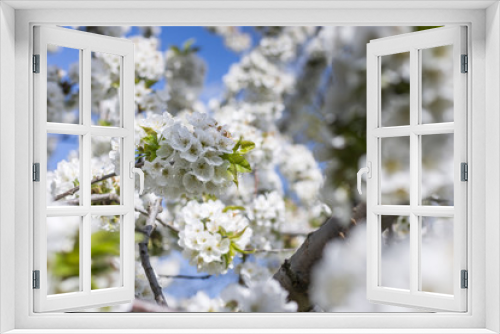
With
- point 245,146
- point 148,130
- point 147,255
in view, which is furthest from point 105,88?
point 147,255

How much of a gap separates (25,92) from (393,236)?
189 centimetres

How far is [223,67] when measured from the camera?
2615 millimetres

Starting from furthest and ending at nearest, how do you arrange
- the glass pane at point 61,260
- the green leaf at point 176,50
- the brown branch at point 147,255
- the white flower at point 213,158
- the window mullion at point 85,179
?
1. the green leaf at point 176,50
2. the brown branch at point 147,255
3. the glass pane at point 61,260
4. the white flower at point 213,158
5. the window mullion at point 85,179

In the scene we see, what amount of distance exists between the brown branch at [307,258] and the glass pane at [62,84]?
4.44ft

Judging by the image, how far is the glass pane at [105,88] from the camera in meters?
2.36

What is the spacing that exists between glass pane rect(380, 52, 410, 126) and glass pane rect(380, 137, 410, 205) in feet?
0.40

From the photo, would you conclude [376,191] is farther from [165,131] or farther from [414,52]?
[165,131]

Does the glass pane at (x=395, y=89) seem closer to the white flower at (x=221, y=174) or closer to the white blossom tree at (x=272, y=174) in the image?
the white blossom tree at (x=272, y=174)

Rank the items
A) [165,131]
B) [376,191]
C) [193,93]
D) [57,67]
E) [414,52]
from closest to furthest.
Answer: [414,52] < [376,191] < [165,131] < [57,67] < [193,93]

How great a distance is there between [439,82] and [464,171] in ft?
1.96

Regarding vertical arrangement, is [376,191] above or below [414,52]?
below

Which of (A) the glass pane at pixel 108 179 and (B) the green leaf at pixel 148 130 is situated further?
(B) the green leaf at pixel 148 130

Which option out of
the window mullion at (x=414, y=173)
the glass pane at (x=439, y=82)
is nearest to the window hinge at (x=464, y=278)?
the window mullion at (x=414, y=173)

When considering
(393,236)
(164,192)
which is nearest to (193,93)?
(164,192)
